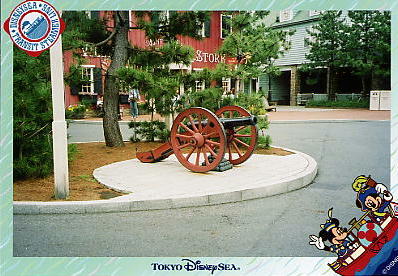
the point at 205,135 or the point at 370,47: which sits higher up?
the point at 370,47

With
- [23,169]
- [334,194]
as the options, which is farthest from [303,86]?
[23,169]

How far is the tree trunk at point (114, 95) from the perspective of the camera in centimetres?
688

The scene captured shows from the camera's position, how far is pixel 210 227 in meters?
3.25

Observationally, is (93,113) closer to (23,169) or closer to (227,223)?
(23,169)

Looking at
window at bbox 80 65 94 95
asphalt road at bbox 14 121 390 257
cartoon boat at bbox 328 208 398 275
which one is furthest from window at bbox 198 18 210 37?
cartoon boat at bbox 328 208 398 275

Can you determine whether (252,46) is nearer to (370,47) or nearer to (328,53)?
(328,53)

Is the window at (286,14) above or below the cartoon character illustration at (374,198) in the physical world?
above

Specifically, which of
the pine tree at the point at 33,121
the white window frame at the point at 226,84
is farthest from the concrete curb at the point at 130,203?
the white window frame at the point at 226,84

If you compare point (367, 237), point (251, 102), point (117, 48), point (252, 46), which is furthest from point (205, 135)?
point (252, 46)

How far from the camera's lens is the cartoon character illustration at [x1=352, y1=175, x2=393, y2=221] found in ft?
8.60

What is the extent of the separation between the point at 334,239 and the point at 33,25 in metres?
2.51

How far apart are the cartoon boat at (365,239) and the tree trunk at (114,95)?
5.16 meters

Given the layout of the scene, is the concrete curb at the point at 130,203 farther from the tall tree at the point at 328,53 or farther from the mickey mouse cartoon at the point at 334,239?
the tall tree at the point at 328,53

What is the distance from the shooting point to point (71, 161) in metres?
5.46
